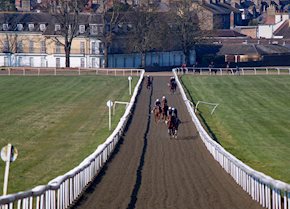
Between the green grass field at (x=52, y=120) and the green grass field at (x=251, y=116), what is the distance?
468cm

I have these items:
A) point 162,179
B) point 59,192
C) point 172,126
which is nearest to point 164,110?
Result: point 172,126

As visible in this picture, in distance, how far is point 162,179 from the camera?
76.6ft

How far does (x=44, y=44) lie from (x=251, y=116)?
191ft

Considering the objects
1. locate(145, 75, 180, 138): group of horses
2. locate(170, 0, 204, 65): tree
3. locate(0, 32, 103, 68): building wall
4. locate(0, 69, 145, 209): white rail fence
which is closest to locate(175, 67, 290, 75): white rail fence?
locate(0, 32, 103, 68): building wall

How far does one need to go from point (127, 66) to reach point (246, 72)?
17.3m

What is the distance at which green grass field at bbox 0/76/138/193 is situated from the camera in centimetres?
2892

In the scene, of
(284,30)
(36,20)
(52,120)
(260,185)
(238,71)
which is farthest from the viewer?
(284,30)

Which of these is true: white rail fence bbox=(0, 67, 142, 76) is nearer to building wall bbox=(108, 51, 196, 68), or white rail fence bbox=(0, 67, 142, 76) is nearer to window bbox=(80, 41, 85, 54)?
window bbox=(80, 41, 85, 54)

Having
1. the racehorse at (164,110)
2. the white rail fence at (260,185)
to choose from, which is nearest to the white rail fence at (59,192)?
the white rail fence at (260,185)

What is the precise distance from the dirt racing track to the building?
2629 inches

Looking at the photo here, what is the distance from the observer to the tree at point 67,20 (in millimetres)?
96812

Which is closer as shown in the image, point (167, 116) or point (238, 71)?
point (167, 116)

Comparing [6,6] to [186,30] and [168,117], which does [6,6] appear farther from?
[168,117]

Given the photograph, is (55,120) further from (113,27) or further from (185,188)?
(113,27)
